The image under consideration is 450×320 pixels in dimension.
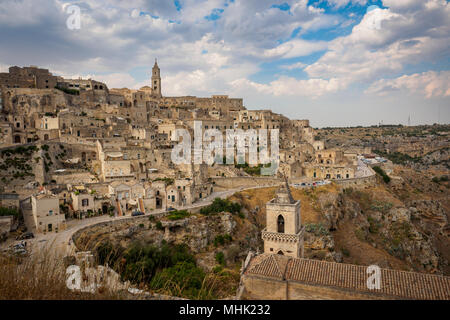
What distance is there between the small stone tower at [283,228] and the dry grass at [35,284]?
17.3 m

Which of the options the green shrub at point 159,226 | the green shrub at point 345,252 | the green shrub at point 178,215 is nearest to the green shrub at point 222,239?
the green shrub at point 178,215

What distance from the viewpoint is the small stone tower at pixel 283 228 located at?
21422 millimetres

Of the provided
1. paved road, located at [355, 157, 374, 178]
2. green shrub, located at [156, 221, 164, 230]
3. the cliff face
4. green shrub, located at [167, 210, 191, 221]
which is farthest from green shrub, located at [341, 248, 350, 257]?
green shrub, located at [156, 221, 164, 230]

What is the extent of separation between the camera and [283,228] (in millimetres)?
22359

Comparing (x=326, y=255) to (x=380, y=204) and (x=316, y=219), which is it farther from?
(x=380, y=204)

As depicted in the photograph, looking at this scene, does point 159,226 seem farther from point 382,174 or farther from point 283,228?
point 382,174

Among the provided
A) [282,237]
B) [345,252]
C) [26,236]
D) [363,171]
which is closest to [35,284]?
[282,237]

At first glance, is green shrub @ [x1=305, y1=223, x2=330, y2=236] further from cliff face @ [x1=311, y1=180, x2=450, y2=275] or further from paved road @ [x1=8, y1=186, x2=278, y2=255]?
paved road @ [x1=8, y1=186, x2=278, y2=255]

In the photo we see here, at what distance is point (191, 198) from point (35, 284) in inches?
1260

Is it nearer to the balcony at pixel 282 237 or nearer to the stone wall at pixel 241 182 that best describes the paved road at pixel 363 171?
the stone wall at pixel 241 182
